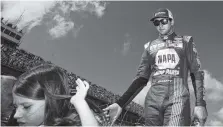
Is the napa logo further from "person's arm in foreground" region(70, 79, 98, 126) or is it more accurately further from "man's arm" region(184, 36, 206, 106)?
"person's arm in foreground" region(70, 79, 98, 126)

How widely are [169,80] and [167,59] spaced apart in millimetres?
340

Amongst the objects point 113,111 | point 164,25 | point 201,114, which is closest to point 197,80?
point 201,114

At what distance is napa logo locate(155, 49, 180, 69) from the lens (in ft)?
10.8

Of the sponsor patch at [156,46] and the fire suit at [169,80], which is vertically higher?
the sponsor patch at [156,46]

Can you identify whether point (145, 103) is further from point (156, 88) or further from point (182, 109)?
point (182, 109)

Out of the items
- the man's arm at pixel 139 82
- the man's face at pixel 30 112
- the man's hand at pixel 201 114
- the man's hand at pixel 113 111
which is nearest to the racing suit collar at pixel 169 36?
the man's arm at pixel 139 82

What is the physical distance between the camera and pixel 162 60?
3406mm

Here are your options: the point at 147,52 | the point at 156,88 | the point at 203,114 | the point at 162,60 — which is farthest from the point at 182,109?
the point at 147,52

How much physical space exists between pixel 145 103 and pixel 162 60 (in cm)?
68

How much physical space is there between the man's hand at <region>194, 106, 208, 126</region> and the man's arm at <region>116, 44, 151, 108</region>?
92cm

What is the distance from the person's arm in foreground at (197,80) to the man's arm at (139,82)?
65 centimetres

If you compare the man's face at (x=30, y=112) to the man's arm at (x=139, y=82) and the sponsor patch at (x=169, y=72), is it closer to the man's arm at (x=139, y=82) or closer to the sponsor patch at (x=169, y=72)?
the man's arm at (x=139, y=82)

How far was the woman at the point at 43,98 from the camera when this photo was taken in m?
2.54

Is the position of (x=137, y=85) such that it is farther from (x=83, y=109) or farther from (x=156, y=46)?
(x=83, y=109)
